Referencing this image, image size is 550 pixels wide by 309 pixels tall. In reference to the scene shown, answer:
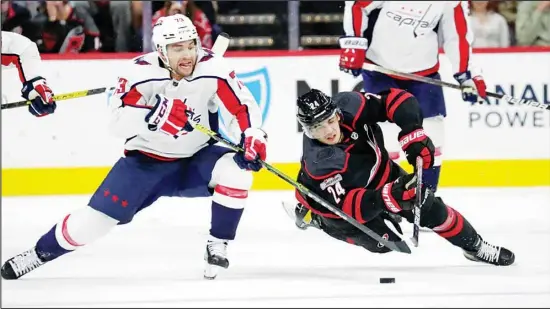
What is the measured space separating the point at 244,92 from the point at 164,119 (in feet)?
1.16

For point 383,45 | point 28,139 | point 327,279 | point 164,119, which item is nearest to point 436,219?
point 327,279

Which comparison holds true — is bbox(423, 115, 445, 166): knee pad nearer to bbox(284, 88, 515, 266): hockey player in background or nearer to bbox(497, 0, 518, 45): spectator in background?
bbox(284, 88, 515, 266): hockey player in background

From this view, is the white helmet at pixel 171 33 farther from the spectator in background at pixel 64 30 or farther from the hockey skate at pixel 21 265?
the spectator in background at pixel 64 30

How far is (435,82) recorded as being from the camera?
4.58 meters

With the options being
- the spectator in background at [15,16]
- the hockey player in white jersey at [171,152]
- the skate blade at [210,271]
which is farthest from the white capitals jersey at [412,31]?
the spectator in background at [15,16]

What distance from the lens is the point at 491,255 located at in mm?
3596

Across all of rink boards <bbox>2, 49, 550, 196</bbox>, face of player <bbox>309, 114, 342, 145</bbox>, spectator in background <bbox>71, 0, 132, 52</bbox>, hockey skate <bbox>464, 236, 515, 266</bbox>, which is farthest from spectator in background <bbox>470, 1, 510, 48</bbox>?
face of player <bbox>309, 114, 342, 145</bbox>

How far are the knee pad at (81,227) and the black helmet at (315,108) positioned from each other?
28.1 inches

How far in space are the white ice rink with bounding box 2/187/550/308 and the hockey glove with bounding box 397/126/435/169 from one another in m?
0.40

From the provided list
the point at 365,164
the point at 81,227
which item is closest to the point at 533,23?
the point at 365,164

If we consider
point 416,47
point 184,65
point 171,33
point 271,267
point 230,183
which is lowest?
point 271,267

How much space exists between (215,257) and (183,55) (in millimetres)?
671

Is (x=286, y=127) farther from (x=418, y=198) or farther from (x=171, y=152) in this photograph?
(x=418, y=198)

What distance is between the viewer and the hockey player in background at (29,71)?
13.6 ft
